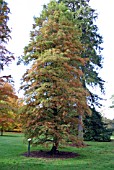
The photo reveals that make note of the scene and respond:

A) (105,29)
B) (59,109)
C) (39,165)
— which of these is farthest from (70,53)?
(105,29)

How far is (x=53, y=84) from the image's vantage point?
37.5ft

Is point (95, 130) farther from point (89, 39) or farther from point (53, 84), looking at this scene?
point (53, 84)

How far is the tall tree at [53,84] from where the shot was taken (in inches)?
444

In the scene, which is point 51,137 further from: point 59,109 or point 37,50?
point 37,50

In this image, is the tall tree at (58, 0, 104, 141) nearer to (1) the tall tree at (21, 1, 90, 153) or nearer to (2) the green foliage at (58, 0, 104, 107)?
(2) the green foliage at (58, 0, 104, 107)

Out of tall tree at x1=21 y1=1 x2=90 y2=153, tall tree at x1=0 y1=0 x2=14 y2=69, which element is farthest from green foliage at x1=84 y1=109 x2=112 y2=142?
tall tree at x1=0 y1=0 x2=14 y2=69

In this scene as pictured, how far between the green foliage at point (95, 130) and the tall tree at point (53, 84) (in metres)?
9.98

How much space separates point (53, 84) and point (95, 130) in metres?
12.1

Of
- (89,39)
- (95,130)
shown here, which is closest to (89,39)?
(89,39)

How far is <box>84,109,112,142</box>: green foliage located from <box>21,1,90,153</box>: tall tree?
32.7ft

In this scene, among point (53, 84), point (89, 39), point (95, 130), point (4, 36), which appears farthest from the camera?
point (95, 130)

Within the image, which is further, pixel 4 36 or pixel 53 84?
pixel 53 84

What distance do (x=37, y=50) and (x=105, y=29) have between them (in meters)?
8.92

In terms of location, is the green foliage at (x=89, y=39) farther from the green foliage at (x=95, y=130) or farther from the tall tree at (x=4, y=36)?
the tall tree at (x=4, y=36)
